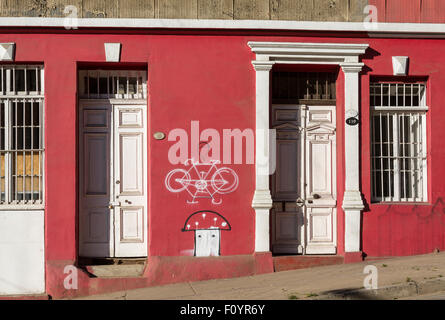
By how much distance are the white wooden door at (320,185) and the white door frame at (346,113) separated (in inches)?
13.9

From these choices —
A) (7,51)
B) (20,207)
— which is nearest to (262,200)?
(20,207)

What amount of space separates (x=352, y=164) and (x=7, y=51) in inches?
223

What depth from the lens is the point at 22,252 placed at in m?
9.52

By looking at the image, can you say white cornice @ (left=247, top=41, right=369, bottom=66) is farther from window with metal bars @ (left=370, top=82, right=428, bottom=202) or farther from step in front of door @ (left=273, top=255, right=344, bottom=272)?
step in front of door @ (left=273, top=255, right=344, bottom=272)

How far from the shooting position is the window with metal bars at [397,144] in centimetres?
1026

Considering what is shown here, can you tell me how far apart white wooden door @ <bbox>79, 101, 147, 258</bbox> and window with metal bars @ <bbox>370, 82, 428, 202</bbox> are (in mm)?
3800

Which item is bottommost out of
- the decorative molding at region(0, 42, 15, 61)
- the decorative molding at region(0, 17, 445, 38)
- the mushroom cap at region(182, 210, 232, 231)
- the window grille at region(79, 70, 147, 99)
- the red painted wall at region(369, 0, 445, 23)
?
the mushroom cap at region(182, 210, 232, 231)

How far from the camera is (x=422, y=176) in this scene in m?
10.3

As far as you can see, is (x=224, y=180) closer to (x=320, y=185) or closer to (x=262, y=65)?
(x=320, y=185)

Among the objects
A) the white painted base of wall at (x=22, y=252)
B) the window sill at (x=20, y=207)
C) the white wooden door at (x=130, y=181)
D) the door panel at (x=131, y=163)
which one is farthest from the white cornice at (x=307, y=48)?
the white painted base of wall at (x=22, y=252)

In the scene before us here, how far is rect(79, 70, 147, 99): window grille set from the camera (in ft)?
32.8

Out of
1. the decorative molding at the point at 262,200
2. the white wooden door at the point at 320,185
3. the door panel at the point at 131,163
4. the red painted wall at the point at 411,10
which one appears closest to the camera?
the decorative molding at the point at 262,200

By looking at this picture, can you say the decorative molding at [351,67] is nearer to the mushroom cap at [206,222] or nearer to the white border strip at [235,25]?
the white border strip at [235,25]

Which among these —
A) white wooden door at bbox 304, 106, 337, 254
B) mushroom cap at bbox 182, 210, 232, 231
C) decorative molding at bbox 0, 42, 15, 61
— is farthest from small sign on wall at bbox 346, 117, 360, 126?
decorative molding at bbox 0, 42, 15, 61
